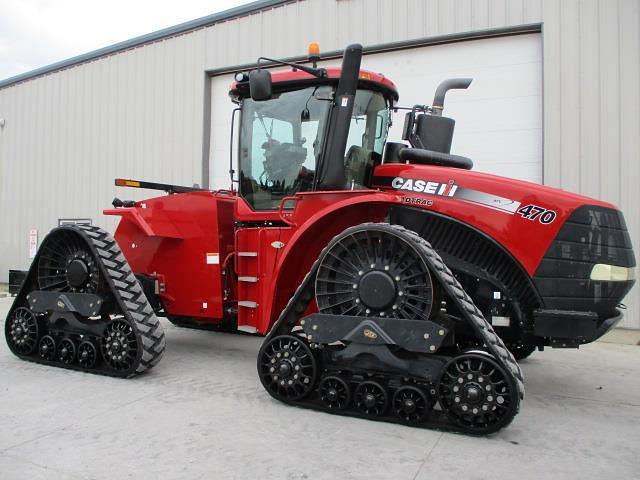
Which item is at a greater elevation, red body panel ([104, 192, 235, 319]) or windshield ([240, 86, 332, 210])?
windshield ([240, 86, 332, 210])

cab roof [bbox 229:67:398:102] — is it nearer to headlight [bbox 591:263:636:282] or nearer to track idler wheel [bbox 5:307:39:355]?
headlight [bbox 591:263:636:282]

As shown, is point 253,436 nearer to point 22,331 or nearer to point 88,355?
point 88,355

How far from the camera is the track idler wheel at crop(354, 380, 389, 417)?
12.1 ft

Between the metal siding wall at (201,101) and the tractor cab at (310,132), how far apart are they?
4.29 m

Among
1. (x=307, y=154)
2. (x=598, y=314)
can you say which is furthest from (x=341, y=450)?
(x=307, y=154)

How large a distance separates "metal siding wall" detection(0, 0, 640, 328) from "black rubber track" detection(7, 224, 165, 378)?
582cm

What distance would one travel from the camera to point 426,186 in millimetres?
3957

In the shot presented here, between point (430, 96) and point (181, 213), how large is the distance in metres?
5.09

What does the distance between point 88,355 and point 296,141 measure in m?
2.70

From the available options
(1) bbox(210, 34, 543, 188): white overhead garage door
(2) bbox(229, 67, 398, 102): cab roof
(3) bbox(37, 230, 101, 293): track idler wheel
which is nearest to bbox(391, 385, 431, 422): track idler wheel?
(2) bbox(229, 67, 398, 102): cab roof

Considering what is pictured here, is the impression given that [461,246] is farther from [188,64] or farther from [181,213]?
[188,64]

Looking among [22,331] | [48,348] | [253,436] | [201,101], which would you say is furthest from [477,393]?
[201,101]

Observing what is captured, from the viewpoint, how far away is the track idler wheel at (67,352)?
510 centimetres

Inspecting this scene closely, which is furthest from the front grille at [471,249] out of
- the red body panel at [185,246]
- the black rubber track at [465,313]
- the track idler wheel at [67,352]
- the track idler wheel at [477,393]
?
the track idler wheel at [67,352]
